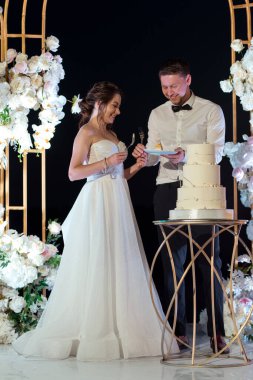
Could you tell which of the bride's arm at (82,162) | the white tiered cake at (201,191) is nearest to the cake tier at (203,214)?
the white tiered cake at (201,191)

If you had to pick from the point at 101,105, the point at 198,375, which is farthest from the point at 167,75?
the point at 198,375

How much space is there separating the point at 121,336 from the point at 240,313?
1.09m

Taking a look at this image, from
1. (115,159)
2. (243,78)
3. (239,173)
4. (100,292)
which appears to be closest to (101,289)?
(100,292)

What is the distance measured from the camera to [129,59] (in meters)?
6.67

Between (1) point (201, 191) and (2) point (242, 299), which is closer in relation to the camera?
(1) point (201, 191)

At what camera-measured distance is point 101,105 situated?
210 inches

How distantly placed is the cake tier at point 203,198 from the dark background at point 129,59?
1.96 m

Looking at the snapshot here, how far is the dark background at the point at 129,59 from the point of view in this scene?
21.7 feet

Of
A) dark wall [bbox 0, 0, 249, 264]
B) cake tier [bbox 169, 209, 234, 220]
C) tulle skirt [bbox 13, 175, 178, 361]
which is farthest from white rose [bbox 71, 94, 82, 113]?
cake tier [bbox 169, 209, 234, 220]

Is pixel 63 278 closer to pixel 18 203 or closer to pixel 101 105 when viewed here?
pixel 101 105

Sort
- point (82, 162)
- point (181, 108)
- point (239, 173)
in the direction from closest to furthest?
point (82, 162) → point (181, 108) → point (239, 173)

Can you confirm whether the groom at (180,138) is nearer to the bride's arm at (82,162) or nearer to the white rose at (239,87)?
the white rose at (239,87)

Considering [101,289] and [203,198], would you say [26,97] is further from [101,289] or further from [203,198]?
[203,198]

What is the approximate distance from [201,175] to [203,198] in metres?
0.14
